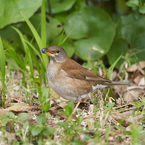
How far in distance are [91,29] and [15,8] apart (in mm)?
1841

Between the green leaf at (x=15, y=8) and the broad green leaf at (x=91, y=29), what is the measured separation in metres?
1.10

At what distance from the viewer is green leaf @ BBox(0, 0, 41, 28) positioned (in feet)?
16.5

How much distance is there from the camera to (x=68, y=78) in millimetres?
3430

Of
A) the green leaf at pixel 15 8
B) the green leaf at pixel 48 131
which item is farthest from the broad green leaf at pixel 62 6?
the green leaf at pixel 48 131

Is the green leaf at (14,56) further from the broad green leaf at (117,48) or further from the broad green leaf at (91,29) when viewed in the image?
the broad green leaf at (117,48)

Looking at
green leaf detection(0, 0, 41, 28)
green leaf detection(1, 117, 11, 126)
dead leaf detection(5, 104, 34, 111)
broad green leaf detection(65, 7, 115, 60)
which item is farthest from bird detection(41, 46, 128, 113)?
broad green leaf detection(65, 7, 115, 60)

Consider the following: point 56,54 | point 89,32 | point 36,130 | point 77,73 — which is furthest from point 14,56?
point 89,32

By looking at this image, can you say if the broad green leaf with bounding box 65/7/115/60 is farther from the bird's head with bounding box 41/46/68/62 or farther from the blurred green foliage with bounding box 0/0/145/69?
the bird's head with bounding box 41/46/68/62

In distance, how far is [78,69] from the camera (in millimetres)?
3582

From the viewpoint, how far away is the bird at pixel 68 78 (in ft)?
11.1

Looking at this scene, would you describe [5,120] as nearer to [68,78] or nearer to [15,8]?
[68,78]

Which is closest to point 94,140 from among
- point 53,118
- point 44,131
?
point 44,131

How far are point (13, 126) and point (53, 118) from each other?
50 cm

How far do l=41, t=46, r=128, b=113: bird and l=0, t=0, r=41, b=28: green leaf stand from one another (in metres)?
1.79
